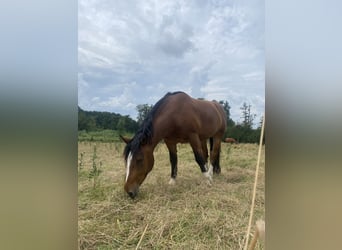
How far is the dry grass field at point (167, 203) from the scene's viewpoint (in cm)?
120

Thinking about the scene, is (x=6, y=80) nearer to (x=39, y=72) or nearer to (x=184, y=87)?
(x=39, y=72)

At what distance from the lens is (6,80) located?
3.16ft

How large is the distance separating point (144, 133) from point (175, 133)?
0.15m

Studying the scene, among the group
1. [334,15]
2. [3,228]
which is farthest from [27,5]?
[334,15]

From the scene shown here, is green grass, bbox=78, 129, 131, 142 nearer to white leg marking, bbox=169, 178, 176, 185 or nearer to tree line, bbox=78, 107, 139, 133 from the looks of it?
tree line, bbox=78, 107, 139, 133

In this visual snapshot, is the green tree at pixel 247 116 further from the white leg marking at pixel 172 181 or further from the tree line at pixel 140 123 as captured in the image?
the white leg marking at pixel 172 181

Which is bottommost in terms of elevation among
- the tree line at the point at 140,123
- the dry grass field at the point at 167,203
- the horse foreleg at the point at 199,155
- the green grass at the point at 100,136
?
the dry grass field at the point at 167,203

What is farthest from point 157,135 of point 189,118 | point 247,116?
point 247,116

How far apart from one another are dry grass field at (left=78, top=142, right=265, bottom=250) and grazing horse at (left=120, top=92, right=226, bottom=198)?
0.10ft

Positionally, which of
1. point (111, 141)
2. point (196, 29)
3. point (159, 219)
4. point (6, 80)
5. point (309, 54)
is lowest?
point (159, 219)

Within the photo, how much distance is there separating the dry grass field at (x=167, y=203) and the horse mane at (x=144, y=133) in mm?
44

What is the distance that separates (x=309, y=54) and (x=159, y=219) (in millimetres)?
918

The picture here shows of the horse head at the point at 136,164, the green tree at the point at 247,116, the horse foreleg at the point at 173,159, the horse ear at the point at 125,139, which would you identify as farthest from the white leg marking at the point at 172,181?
the green tree at the point at 247,116

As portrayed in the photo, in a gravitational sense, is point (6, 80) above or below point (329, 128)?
above
